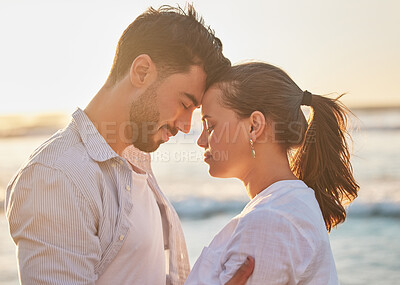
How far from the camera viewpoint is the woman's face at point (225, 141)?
7.75 ft

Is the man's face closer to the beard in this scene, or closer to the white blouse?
the beard

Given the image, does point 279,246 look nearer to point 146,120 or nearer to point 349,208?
point 146,120

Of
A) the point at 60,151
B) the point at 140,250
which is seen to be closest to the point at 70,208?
the point at 60,151

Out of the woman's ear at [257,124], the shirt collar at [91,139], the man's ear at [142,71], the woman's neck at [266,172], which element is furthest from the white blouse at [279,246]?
the man's ear at [142,71]

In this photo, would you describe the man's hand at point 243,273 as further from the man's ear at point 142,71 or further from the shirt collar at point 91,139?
the man's ear at point 142,71

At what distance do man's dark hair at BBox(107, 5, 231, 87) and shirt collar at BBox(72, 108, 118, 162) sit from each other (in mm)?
386

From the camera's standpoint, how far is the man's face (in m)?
2.65

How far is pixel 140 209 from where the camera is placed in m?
2.50

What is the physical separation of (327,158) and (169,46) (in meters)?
1.02

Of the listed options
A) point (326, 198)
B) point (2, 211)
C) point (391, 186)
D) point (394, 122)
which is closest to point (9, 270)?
point (2, 211)

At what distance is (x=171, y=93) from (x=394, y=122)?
59.4 feet

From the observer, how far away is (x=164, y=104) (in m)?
2.71

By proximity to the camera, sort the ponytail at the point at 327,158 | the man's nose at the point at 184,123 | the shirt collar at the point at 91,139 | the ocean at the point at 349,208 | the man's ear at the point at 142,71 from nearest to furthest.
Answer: the shirt collar at the point at 91,139, the ponytail at the point at 327,158, the man's ear at the point at 142,71, the man's nose at the point at 184,123, the ocean at the point at 349,208

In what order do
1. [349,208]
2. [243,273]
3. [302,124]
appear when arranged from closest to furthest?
[243,273]
[302,124]
[349,208]
